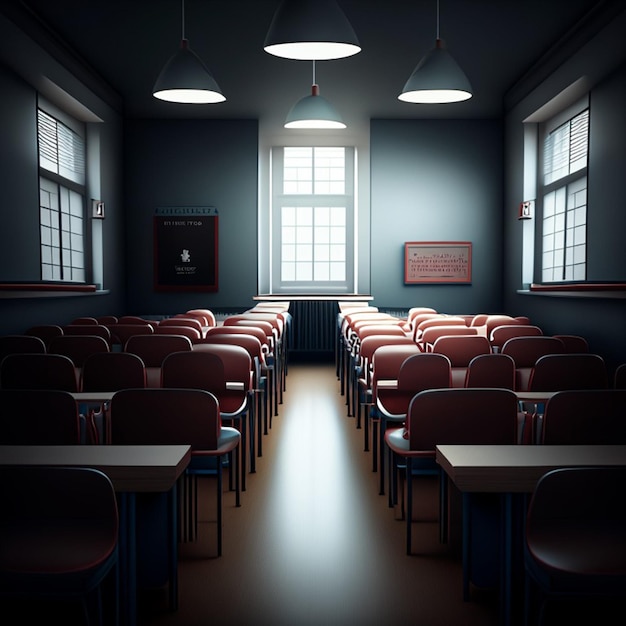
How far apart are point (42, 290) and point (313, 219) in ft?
21.0

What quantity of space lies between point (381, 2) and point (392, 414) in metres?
5.37

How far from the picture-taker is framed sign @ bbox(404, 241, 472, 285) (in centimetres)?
1222

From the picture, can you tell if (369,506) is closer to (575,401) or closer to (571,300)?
(575,401)

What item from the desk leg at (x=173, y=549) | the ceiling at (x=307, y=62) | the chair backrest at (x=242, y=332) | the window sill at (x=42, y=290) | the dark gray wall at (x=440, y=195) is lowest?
the desk leg at (x=173, y=549)

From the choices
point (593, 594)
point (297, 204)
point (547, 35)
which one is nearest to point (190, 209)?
point (297, 204)

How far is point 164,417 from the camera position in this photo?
3162 millimetres

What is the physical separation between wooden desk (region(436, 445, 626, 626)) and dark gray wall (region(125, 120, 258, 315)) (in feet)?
33.3

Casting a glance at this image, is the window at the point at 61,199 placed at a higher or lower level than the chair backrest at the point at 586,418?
higher

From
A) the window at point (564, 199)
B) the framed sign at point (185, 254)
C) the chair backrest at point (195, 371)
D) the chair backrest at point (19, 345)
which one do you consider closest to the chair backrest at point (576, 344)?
the window at point (564, 199)

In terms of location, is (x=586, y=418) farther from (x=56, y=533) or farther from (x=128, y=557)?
(x=56, y=533)

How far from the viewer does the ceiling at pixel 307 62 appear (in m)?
7.93

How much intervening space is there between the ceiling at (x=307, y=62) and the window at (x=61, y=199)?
1101mm

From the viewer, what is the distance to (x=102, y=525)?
2.02 m

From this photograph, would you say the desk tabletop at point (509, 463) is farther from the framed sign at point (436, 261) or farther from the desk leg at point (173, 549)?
the framed sign at point (436, 261)
